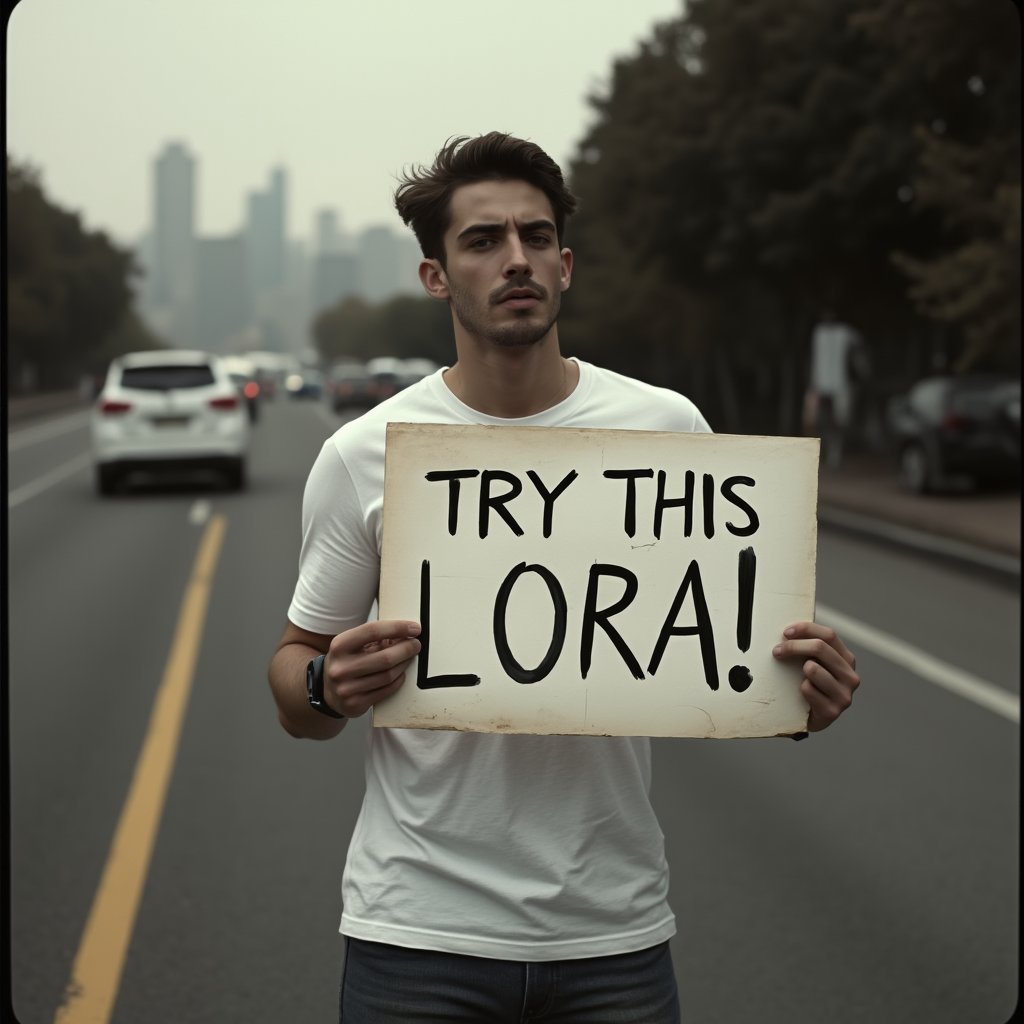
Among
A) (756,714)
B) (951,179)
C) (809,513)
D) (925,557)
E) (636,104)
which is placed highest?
(636,104)

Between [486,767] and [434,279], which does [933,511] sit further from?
[486,767]

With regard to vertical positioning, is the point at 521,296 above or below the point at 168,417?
above

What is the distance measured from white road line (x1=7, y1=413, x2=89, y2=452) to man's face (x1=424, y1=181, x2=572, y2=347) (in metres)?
34.7

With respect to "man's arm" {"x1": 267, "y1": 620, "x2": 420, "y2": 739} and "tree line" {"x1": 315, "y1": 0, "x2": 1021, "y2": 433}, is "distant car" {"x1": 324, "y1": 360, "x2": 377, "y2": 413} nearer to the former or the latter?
"tree line" {"x1": 315, "y1": 0, "x2": 1021, "y2": 433}

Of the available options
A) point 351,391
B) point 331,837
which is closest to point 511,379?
point 331,837

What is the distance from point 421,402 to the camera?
2707 millimetres

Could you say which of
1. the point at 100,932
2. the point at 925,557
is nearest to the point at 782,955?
the point at 100,932

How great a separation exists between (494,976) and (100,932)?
3.15 metres

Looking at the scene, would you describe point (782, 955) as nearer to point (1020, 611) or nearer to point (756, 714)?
point (756, 714)

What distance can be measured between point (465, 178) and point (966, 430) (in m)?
19.5

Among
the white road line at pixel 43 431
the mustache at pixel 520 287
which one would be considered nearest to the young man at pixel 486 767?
the mustache at pixel 520 287

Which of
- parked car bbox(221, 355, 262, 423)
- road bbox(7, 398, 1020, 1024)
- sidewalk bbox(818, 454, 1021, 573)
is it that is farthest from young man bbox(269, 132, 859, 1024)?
parked car bbox(221, 355, 262, 423)

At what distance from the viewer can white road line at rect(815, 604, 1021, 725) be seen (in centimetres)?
909

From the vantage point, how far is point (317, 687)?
2.62m
